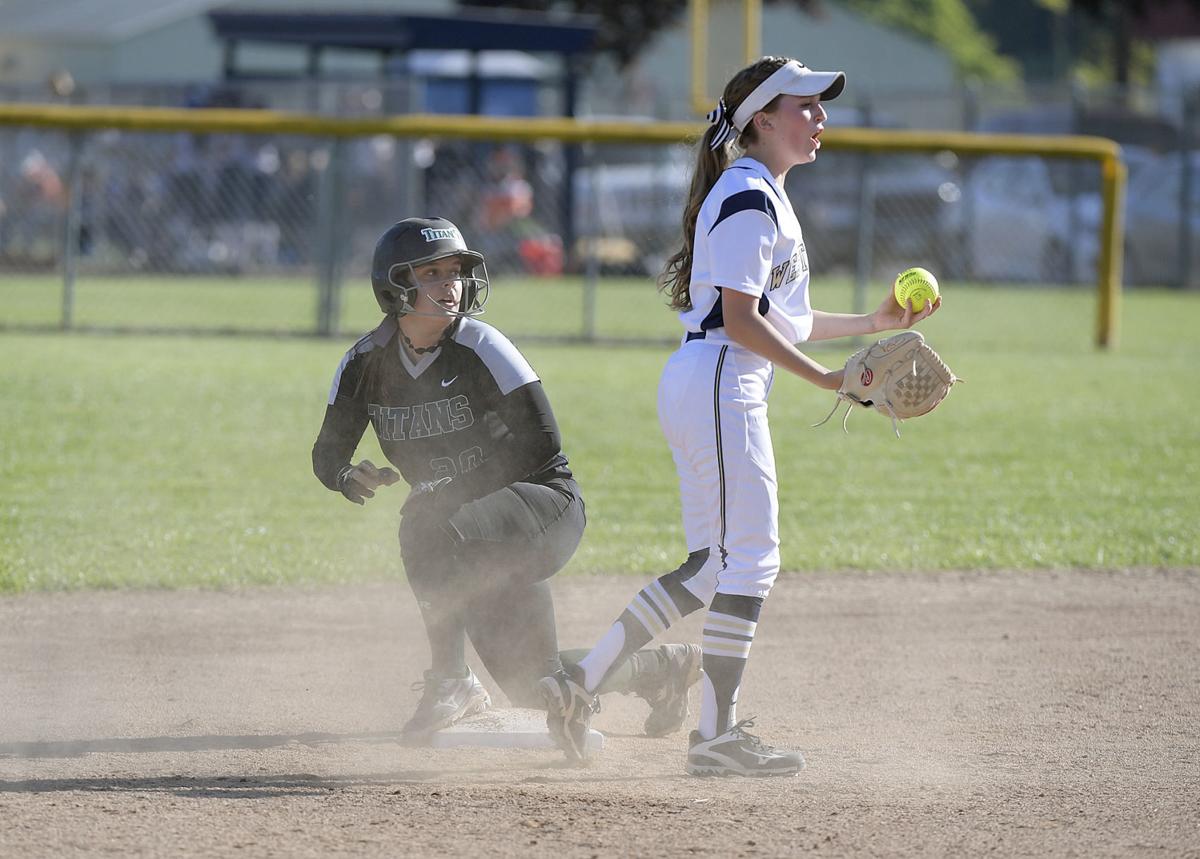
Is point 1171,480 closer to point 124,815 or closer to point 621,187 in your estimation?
point 124,815

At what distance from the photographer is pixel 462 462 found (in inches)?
175

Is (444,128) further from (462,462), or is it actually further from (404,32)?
(404,32)

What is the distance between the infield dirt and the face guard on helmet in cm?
123

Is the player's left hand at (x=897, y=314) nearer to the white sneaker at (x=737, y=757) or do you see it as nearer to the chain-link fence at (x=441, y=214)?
the white sneaker at (x=737, y=757)

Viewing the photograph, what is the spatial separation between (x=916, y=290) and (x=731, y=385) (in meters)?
0.64

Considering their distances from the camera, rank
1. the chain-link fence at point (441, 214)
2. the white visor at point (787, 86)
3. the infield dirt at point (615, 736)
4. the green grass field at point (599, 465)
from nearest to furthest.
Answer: the infield dirt at point (615, 736) → the white visor at point (787, 86) → the green grass field at point (599, 465) → the chain-link fence at point (441, 214)

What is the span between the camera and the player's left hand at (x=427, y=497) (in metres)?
4.39

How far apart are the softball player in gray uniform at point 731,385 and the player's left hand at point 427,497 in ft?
1.92

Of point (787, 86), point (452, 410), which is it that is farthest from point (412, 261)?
point (787, 86)

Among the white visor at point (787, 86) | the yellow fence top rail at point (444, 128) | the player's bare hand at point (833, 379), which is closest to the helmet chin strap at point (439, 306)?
the white visor at point (787, 86)

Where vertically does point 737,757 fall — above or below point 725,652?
below

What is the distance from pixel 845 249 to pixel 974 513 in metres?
13.1

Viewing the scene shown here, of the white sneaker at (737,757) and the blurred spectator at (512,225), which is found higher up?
the blurred spectator at (512,225)

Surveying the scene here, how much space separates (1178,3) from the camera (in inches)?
2058
